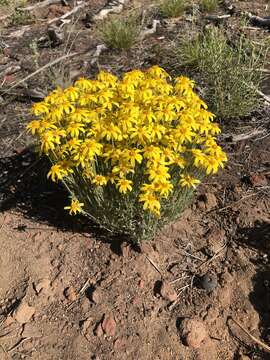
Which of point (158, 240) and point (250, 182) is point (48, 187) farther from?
Result: point (250, 182)

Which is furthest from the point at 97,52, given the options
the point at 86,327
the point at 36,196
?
the point at 86,327

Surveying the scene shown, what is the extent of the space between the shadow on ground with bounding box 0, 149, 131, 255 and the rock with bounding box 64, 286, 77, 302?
415 millimetres

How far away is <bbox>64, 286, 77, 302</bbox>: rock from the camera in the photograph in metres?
3.33

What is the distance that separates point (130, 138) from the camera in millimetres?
3059

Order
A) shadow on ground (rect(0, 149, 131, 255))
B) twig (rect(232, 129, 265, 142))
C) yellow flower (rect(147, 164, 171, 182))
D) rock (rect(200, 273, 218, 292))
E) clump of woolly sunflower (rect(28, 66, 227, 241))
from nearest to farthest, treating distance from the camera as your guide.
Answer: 1. yellow flower (rect(147, 164, 171, 182))
2. clump of woolly sunflower (rect(28, 66, 227, 241))
3. rock (rect(200, 273, 218, 292))
4. shadow on ground (rect(0, 149, 131, 255))
5. twig (rect(232, 129, 265, 142))

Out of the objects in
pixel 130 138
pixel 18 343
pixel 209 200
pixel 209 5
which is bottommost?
pixel 18 343

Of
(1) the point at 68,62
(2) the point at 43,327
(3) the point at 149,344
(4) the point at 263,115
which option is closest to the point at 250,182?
(4) the point at 263,115

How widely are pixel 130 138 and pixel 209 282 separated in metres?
1.11

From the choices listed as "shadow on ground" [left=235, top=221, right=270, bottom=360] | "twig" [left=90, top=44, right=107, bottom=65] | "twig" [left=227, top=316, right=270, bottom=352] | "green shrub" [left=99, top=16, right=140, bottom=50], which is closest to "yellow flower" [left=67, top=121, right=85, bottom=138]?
"shadow on ground" [left=235, top=221, right=270, bottom=360]

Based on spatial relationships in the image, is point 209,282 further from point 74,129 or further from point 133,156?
point 74,129

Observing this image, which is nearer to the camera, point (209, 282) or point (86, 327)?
point (86, 327)

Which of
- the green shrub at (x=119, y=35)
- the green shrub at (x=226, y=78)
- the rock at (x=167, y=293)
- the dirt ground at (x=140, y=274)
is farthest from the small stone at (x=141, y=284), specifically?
the green shrub at (x=119, y=35)

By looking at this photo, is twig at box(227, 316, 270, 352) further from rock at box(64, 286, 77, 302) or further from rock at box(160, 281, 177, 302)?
rock at box(64, 286, 77, 302)

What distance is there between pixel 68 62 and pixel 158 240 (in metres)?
2.77
